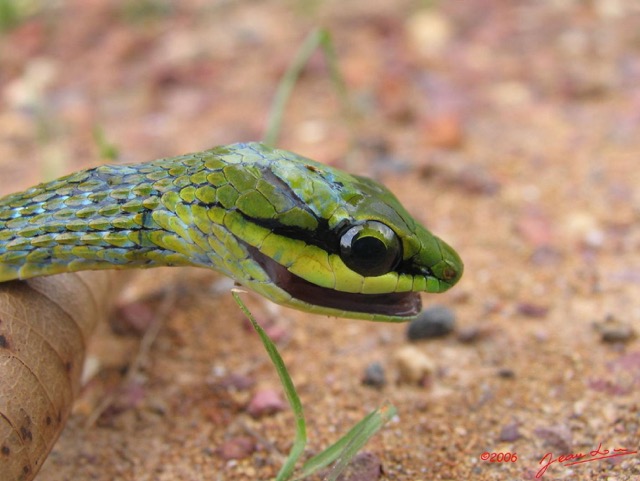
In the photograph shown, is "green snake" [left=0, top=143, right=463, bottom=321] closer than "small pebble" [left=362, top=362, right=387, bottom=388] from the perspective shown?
Yes

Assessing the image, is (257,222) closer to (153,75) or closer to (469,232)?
(469,232)

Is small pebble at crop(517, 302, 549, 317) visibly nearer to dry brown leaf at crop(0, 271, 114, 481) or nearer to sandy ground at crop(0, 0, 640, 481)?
sandy ground at crop(0, 0, 640, 481)

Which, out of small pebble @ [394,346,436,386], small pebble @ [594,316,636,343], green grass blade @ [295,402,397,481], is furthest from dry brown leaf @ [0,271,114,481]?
small pebble @ [594,316,636,343]

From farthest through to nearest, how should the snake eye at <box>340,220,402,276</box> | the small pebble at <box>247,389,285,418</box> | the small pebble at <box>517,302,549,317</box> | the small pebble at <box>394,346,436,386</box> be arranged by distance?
1. the small pebble at <box>517,302,549,317</box>
2. the small pebble at <box>394,346,436,386</box>
3. the small pebble at <box>247,389,285,418</box>
4. the snake eye at <box>340,220,402,276</box>

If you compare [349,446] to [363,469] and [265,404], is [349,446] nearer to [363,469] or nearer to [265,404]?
[363,469]

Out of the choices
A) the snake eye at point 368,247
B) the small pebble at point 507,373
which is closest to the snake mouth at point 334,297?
the snake eye at point 368,247
